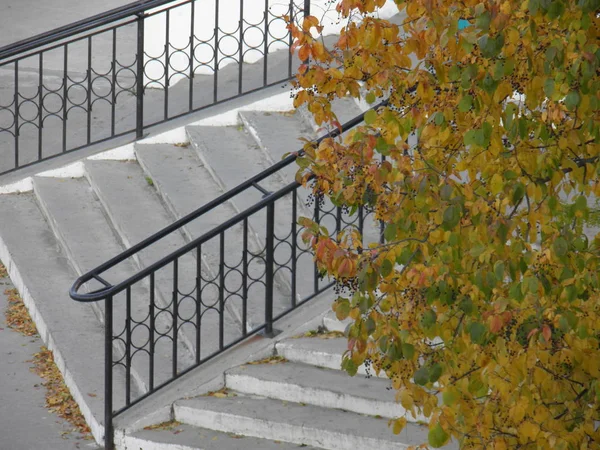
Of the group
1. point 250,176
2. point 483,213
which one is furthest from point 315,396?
point 483,213

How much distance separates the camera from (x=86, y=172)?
8461mm

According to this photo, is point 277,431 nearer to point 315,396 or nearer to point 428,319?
point 315,396

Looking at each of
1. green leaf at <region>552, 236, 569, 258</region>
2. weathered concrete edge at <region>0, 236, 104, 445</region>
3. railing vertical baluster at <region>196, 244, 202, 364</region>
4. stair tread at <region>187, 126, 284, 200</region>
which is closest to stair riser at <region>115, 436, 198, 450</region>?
weathered concrete edge at <region>0, 236, 104, 445</region>

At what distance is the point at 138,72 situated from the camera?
27.0 feet

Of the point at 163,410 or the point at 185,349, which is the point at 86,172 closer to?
the point at 185,349

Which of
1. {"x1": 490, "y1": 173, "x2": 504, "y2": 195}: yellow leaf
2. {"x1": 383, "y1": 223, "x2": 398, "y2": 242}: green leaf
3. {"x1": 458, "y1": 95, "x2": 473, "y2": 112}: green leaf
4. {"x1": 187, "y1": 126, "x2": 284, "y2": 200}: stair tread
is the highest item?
{"x1": 187, "y1": 126, "x2": 284, "y2": 200}: stair tread

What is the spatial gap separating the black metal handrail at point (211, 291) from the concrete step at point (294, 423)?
13.1 inches

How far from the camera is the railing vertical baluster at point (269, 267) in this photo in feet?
20.0

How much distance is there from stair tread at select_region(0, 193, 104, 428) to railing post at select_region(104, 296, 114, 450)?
0.16 m

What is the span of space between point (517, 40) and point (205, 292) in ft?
13.3

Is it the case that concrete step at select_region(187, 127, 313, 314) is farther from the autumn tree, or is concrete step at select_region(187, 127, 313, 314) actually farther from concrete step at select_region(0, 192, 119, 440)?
the autumn tree

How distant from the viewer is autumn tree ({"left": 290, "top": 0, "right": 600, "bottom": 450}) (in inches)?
125

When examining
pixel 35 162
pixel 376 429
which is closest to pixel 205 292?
pixel 376 429

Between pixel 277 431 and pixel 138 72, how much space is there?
3.64m
